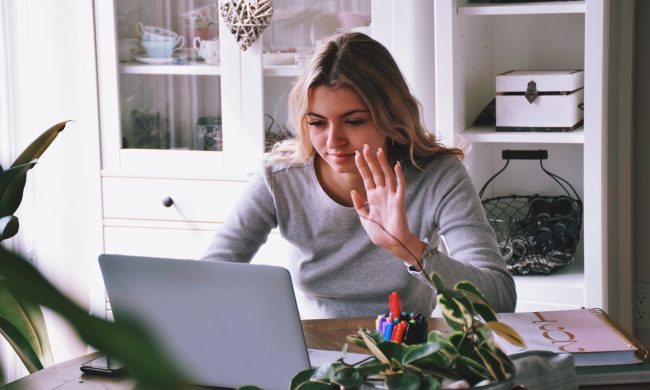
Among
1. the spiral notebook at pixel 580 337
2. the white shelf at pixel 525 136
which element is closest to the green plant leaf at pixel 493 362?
the spiral notebook at pixel 580 337

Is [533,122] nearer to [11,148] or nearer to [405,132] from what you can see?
[405,132]

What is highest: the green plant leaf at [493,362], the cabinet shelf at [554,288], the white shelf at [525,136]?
the white shelf at [525,136]

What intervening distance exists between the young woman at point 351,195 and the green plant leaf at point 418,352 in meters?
0.83

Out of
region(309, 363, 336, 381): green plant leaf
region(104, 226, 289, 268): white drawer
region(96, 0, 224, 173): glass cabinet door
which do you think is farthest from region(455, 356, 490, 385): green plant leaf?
region(96, 0, 224, 173): glass cabinet door

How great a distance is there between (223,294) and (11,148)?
1.92m

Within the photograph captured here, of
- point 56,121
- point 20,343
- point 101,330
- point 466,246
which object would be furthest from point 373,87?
point 101,330

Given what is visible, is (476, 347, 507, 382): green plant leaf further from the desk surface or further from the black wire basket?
the black wire basket

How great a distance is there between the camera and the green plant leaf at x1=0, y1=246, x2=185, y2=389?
14 centimetres

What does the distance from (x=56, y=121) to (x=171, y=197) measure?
492 mm

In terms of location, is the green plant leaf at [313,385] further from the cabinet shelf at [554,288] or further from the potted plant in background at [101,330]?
the cabinet shelf at [554,288]

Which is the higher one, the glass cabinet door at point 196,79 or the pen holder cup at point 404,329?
the glass cabinet door at point 196,79

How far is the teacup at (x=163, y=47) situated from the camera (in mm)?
2605

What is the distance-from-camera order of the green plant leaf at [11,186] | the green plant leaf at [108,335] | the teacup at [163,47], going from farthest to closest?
the teacup at [163,47] < the green plant leaf at [11,186] < the green plant leaf at [108,335]

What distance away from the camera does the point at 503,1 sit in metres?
2.32
